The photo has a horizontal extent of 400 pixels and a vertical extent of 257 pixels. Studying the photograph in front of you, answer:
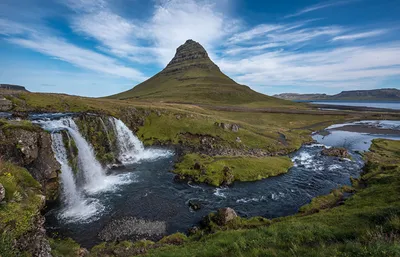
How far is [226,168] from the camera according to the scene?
38.3m

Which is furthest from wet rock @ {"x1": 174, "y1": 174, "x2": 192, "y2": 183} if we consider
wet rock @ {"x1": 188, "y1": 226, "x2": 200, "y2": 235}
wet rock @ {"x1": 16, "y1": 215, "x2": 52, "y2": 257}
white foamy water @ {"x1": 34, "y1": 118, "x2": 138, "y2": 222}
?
wet rock @ {"x1": 16, "y1": 215, "x2": 52, "y2": 257}

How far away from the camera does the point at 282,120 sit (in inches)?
4838

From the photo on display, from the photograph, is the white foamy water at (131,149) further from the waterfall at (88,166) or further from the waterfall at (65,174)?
the waterfall at (65,174)

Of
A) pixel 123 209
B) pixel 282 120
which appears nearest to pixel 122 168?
pixel 123 209

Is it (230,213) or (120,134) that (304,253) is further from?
(120,134)

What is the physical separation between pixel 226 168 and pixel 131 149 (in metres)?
27.9

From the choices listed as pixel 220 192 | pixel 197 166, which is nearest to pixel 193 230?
pixel 220 192

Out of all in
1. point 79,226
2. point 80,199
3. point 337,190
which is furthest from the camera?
point 337,190

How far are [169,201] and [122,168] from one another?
1786 centimetres

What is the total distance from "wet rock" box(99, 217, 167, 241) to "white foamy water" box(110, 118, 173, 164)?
24730mm

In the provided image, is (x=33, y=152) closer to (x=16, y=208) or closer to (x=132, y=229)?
(x=16, y=208)

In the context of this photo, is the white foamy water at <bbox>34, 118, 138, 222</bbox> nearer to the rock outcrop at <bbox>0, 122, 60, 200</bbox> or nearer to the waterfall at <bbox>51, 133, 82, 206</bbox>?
the waterfall at <bbox>51, 133, 82, 206</bbox>

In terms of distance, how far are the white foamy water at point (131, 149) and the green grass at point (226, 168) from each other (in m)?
Result: 11.4

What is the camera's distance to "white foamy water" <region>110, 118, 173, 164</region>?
164 ft
